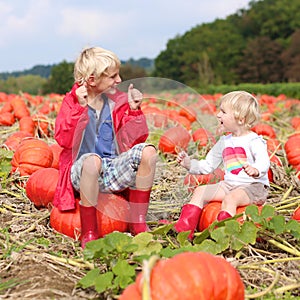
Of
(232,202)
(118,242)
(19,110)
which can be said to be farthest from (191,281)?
(19,110)

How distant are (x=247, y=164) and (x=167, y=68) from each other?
63682 mm

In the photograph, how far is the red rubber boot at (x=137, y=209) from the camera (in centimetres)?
343

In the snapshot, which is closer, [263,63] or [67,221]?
[67,221]

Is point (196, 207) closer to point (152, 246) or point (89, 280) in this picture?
point (152, 246)

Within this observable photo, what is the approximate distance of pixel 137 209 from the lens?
344cm

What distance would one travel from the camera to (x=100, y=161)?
10.7 ft

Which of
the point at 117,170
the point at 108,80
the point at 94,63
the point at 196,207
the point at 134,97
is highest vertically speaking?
the point at 94,63

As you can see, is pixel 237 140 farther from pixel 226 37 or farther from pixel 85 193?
pixel 226 37

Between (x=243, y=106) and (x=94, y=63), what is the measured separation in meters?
0.99

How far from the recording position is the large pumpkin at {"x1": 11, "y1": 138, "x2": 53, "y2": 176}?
464 centimetres

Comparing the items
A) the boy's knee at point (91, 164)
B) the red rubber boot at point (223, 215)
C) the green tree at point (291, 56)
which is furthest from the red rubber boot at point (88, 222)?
the green tree at point (291, 56)

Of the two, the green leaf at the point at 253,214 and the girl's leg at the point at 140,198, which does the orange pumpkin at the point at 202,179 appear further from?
the green leaf at the point at 253,214

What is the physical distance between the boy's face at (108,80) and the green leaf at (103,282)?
1450 millimetres

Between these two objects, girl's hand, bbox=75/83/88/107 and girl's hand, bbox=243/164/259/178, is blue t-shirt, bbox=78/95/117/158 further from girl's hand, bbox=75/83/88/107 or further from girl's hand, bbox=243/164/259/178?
girl's hand, bbox=243/164/259/178
